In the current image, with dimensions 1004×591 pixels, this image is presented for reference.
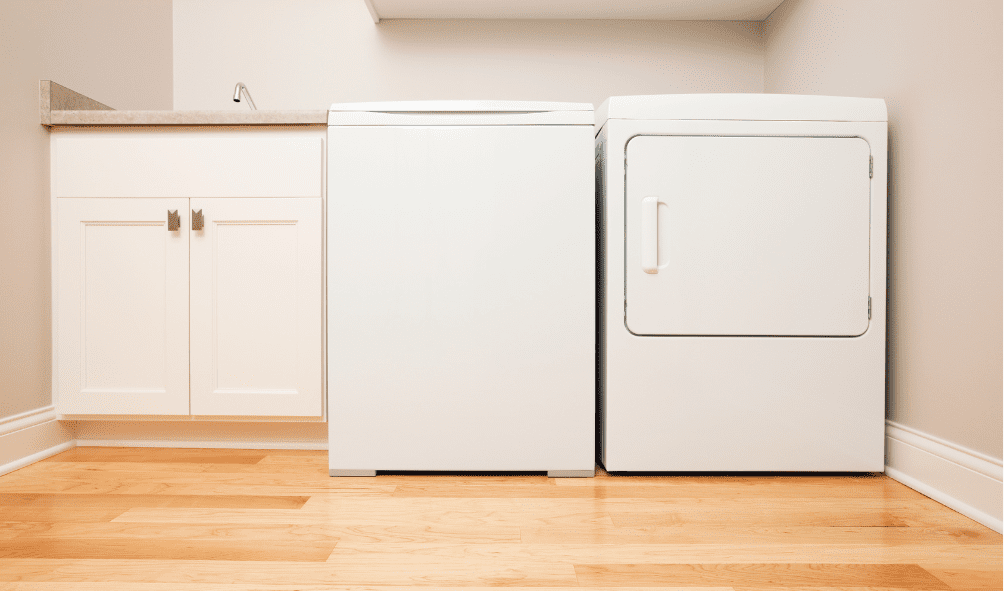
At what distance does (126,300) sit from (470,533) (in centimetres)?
112

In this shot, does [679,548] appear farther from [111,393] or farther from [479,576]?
[111,393]

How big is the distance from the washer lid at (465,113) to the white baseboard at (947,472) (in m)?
1.04

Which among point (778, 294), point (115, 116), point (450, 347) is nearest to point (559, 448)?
point (450, 347)

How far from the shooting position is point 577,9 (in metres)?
1.86

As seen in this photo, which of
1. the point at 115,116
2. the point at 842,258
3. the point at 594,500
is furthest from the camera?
the point at 115,116

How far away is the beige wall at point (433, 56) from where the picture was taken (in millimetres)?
1951

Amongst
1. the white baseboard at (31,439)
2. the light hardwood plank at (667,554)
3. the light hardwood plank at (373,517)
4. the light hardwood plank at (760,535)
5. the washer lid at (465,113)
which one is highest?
the washer lid at (465,113)

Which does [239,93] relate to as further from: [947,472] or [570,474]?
[947,472]

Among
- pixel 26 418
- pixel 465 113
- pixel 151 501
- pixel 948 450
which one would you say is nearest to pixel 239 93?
pixel 465 113

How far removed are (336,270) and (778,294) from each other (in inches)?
41.4

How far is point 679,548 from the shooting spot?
2.93ft

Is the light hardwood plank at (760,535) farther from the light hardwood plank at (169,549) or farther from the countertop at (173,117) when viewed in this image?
the countertop at (173,117)

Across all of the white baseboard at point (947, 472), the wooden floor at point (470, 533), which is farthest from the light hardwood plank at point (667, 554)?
the white baseboard at point (947, 472)

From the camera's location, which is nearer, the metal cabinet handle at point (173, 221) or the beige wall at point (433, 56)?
the metal cabinet handle at point (173, 221)
